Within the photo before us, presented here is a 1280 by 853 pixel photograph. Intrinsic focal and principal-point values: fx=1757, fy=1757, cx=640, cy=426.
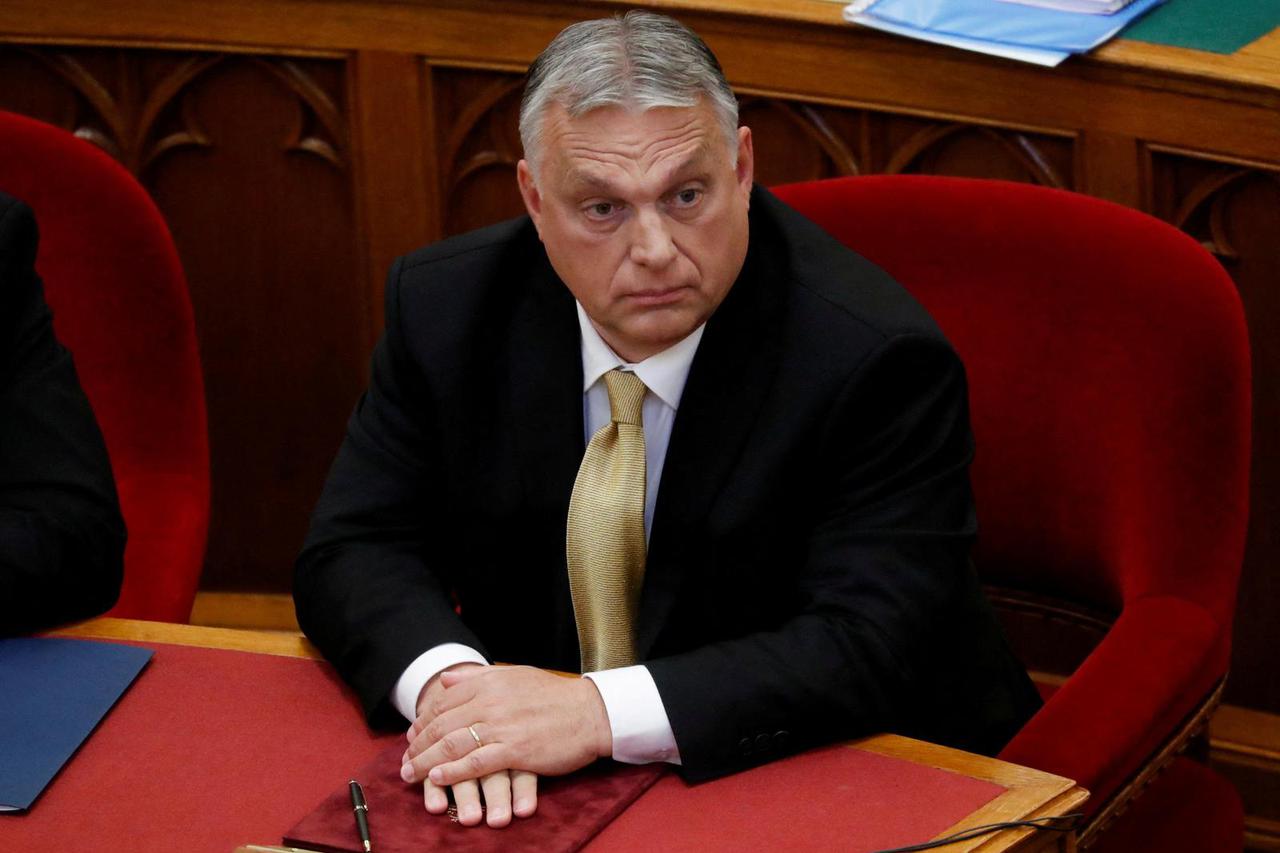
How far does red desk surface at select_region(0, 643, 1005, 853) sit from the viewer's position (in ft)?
5.02

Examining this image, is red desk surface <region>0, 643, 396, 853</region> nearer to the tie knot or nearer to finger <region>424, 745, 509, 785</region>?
finger <region>424, 745, 509, 785</region>

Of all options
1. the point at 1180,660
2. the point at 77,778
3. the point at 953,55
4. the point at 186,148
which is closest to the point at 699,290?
the point at 1180,660

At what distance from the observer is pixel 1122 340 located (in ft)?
7.04

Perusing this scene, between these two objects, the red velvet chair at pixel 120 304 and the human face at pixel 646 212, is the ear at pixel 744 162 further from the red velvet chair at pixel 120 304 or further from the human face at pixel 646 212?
the red velvet chair at pixel 120 304

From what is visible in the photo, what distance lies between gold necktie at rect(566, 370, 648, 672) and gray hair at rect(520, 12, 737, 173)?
0.33 m

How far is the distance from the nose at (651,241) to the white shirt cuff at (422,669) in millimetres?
461

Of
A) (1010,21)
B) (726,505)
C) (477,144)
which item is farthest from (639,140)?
(477,144)

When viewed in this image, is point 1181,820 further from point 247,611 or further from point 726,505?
point 247,611

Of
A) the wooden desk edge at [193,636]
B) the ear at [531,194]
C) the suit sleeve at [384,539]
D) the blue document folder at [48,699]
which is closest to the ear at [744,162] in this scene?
the ear at [531,194]

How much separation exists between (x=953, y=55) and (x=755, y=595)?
3.87ft

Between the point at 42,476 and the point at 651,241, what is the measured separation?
32.3 inches

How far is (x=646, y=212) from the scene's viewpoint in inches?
74.8

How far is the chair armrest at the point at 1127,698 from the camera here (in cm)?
186

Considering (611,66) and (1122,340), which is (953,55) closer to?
(1122,340)
